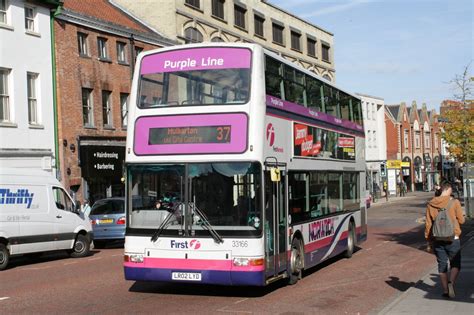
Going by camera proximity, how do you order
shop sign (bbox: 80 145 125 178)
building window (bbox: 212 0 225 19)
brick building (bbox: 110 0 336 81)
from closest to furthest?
shop sign (bbox: 80 145 125 178), brick building (bbox: 110 0 336 81), building window (bbox: 212 0 225 19)

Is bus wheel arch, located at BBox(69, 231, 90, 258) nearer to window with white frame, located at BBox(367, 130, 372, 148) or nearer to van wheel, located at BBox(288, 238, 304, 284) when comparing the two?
van wheel, located at BBox(288, 238, 304, 284)

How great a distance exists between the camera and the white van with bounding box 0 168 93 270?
16.5 metres

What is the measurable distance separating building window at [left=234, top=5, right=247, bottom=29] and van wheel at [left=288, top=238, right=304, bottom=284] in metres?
36.8

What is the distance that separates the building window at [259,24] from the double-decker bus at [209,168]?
39979 mm

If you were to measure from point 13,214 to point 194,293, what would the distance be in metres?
7.07

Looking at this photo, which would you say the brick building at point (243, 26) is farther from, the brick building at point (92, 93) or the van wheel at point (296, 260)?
the van wheel at point (296, 260)

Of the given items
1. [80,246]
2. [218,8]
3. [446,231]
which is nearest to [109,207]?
[80,246]

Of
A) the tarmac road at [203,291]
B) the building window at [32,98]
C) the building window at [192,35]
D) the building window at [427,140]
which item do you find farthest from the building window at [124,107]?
the building window at [427,140]

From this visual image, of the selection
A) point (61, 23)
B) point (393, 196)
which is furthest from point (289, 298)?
point (393, 196)

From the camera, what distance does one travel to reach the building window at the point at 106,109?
32.4 meters

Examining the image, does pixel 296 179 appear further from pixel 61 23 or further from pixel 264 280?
pixel 61 23

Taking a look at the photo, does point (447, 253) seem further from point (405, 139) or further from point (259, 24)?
point (405, 139)

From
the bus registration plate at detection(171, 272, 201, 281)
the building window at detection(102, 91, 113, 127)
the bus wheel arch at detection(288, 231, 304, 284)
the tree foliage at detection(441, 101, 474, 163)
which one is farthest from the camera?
the tree foliage at detection(441, 101, 474, 163)

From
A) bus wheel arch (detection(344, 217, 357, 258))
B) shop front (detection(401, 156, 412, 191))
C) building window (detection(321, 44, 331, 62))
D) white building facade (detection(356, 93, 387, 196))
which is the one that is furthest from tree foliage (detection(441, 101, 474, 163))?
shop front (detection(401, 156, 412, 191))
